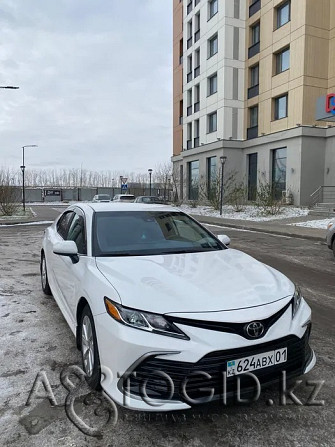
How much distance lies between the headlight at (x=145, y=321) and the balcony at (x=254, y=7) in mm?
34092

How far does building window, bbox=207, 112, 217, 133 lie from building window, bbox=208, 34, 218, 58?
18.1 feet

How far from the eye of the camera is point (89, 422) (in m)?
2.57

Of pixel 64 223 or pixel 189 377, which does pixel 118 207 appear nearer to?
pixel 64 223

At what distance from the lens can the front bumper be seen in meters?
2.33

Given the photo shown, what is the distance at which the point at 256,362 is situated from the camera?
245 cm

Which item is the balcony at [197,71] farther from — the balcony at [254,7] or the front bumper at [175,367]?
the front bumper at [175,367]

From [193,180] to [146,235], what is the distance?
3518 centimetres

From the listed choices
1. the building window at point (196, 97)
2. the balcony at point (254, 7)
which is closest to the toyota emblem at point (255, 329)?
the balcony at point (254, 7)

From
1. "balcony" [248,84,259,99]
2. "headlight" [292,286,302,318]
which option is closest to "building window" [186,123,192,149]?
"balcony" [248,84,259,99]

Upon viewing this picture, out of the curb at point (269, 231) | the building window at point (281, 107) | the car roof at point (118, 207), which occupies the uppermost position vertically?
the building window at point (281, 107)

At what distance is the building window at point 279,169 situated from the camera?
91.1 feet

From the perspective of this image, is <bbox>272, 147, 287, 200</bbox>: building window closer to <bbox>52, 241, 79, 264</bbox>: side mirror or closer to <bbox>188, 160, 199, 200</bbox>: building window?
<bbox>188, 160, 199, 200</bbox>: building window

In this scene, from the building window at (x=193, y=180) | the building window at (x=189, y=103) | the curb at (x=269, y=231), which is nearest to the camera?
the curb at (x=269, y=231)

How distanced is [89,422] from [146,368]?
0.64 m
